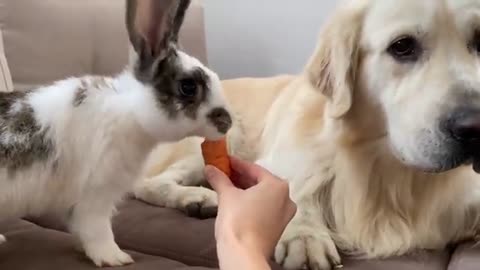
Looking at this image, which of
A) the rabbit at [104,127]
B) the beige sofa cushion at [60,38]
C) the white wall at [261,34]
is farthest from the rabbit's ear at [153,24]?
the white wall at [261,34]

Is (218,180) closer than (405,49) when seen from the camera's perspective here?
Yes

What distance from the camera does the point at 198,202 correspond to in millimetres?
1788

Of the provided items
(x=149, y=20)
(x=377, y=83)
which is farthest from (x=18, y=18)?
(x=377, y=83)

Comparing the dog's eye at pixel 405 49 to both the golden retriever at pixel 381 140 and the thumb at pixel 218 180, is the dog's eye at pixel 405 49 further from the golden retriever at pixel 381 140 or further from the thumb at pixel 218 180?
the thumb at pixel 218 180

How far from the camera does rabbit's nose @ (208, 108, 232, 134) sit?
1.33 meters

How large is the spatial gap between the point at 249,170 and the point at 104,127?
28 cm

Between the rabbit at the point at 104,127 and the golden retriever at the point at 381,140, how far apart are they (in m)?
0.21

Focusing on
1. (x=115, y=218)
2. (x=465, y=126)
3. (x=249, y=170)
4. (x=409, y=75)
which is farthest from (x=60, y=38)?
(x=465, y=126)

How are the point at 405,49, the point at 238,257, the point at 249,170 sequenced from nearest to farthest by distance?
the point at 238,257, the point at 249,170, the point at 405,49

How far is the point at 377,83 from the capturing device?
156 centimetres

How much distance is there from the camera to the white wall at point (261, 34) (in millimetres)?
3102

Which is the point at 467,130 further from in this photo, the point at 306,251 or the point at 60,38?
the point at 60,38

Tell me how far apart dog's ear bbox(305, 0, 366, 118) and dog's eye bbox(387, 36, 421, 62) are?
9 cm

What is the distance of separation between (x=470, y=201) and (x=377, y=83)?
35 centimetres
